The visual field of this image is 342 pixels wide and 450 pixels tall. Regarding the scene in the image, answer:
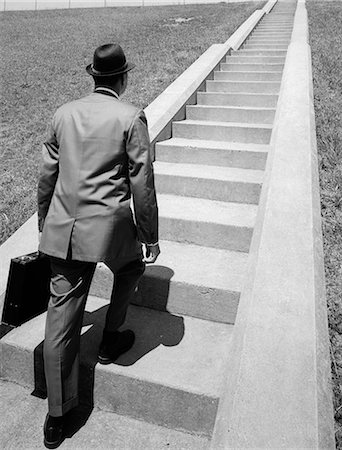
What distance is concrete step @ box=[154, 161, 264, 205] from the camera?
455 cm

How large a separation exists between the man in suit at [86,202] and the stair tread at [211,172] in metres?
2.33

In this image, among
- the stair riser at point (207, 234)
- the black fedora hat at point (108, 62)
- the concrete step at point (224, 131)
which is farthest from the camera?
the concrete step at point (224, 131)

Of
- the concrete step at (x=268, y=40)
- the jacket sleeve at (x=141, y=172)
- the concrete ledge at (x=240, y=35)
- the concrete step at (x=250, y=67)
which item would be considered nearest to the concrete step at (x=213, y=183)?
the jacket sleeve at (x=141, y=172)

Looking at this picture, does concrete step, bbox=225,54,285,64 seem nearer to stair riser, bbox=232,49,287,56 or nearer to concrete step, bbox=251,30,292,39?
stair riser, bbox=232,49,287,56

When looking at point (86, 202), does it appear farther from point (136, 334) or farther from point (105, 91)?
point (136, 334)

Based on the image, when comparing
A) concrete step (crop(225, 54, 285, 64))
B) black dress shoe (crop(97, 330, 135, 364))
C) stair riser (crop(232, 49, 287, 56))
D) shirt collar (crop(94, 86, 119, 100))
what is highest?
stair riser (crop(232, 49, 287, 56))

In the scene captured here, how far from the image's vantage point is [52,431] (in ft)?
8.39

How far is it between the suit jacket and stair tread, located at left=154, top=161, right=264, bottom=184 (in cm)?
239

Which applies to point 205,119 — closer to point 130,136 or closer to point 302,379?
point 130,136

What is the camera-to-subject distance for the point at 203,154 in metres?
5.28

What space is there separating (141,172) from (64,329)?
1.01 metres

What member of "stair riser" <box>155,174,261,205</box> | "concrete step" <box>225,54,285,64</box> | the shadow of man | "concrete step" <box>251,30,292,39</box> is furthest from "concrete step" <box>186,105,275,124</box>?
"concrete step" <box>251,30,292,39</box>

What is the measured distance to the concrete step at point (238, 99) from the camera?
6688 mm

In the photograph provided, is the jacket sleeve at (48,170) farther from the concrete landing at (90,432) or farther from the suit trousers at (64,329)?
the concrete landing at (90,432)
